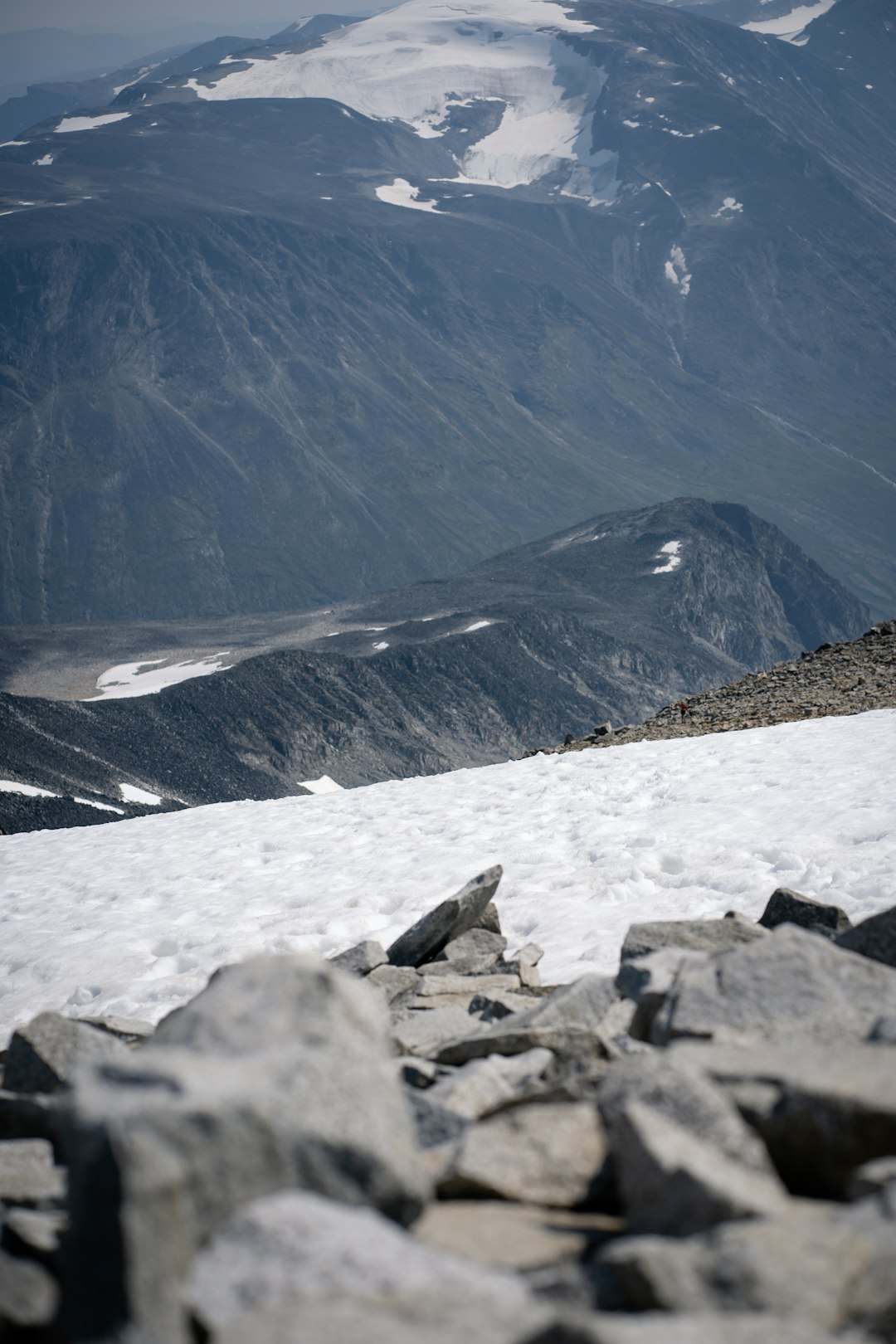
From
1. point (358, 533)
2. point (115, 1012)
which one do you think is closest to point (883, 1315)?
→ point (115, 1012)

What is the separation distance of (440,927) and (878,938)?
411 centimetres

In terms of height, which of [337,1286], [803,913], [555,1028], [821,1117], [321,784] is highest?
[337,1286]

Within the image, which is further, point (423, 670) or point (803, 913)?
point (423, 670)

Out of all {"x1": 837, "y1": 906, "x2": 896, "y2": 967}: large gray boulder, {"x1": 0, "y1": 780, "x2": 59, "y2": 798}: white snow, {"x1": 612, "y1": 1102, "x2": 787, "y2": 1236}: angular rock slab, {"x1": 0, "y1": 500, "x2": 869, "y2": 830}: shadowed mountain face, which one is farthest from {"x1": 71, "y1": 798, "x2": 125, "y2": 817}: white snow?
{"x1": 612, "y1": 1102, "x2": 787, "y2": 1236}: angular rock slab

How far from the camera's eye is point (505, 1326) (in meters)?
3.38

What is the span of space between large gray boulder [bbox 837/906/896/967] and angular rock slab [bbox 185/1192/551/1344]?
447 centimetres

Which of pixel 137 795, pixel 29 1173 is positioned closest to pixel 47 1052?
pixel 29 1173

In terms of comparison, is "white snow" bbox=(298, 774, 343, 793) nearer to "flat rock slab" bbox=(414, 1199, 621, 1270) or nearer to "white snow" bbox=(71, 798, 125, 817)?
"white snow" bbox=(71, 798, 125, 817)

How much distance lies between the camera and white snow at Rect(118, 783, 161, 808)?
43.8 metres

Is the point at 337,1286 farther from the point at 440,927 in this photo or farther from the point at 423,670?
the point at 423,670

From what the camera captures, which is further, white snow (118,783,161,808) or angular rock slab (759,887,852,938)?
white snow (118,783,161,808)

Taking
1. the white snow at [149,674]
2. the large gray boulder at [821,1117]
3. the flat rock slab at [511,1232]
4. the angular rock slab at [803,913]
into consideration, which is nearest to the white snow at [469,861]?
the angular rock slab at [803,913]

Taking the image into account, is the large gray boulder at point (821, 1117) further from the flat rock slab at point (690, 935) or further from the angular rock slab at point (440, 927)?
the angular rock slab at point (440, 927)

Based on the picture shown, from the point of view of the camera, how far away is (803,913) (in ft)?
30.6
